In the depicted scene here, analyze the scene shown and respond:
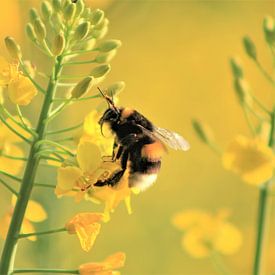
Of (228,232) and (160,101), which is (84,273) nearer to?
(228,232)

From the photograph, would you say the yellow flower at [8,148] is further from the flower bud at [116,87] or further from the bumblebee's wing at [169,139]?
the bumblebee's wing at [169,139]

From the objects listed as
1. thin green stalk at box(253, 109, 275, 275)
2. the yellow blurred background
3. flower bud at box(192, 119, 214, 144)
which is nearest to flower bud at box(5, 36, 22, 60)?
thin green stalk at box(253, 109, 275, 275)

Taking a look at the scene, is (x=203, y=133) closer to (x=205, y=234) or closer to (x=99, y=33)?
(x=205, y=234)

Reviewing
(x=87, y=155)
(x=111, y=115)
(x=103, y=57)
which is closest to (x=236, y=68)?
(x=111, y=115)

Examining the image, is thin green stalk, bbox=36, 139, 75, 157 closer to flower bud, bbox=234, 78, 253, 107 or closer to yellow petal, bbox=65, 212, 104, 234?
yellow petal, bbox=65, 212, 104, 234

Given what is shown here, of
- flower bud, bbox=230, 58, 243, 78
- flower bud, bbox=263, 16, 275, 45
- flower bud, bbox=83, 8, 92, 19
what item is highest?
flower bud, bbox=263, 16, 275, 45

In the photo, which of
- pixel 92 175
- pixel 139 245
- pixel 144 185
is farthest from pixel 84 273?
pixel 139 245
